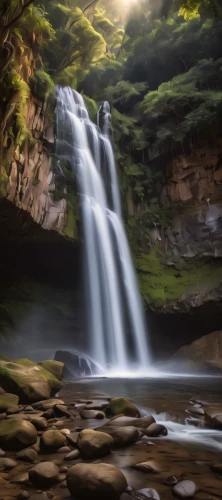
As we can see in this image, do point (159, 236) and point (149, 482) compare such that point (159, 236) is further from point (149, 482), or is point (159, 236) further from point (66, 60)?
point (149, 482)

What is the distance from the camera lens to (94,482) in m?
2.73

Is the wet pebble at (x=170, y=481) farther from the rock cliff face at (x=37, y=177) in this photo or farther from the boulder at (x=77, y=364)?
the boulder at (x=77, y=364)

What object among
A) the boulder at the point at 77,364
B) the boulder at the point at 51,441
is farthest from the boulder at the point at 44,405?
the boulder at the point at 77,364

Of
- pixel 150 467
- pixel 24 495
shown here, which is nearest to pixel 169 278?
pixel 150 467

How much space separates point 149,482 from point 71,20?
638 inches

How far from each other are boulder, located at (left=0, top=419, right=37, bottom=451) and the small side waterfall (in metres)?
11.0

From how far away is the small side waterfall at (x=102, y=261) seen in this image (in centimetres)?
1542

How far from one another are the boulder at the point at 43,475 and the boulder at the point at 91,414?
6.89 ft

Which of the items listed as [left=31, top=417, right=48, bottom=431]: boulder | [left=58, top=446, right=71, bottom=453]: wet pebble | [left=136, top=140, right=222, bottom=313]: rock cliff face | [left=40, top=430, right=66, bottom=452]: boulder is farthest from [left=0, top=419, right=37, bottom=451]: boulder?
[left=136, top=140, right=222, bottom=313]: rock cliff face

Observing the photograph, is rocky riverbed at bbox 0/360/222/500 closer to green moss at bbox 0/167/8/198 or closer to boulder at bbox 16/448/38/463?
boulder at bbox 16/448/38/463

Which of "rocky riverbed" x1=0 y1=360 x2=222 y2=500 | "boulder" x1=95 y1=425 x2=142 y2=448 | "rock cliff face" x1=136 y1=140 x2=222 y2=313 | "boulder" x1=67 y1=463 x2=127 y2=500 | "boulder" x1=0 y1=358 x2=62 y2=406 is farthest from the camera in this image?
"rock cliff face" x1=136 y1=140 x2=222 y2=313

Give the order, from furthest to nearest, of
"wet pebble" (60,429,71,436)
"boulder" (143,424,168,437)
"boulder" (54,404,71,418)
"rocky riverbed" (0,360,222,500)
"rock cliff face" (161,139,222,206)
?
"rock cliff face" (161,139,222,206) < "boulder" (54,404,71,418) < "boulder" (143,424,168,437) < "wet pebble" (60,429,71,436) < "rocky riverbed" (0,360,222,500)

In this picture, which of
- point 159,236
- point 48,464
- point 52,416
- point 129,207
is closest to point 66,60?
point 129,207

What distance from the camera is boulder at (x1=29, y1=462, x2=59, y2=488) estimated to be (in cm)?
296
